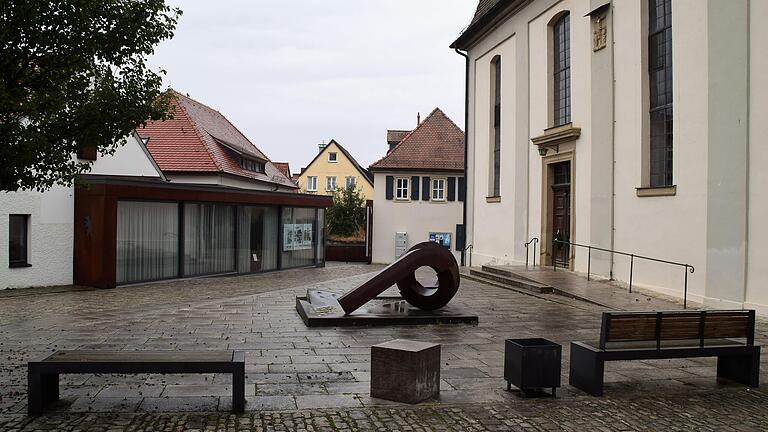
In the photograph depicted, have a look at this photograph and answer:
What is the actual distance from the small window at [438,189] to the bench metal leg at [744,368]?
119 feet

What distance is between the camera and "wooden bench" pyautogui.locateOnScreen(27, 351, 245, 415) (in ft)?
18.9

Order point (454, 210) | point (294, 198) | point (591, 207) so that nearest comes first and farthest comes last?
1. point (591, 207)
2. point (294, 198)
3. point (454, 210)

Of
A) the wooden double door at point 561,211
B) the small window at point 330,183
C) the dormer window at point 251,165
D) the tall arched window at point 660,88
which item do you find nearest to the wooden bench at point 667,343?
the tall arched window at point 660,88

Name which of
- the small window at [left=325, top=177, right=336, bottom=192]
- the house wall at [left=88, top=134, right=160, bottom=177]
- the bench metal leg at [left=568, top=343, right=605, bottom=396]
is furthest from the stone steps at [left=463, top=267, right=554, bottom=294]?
the small window at [left=325, top=177, right=336, bottom=192]

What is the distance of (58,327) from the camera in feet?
36.0

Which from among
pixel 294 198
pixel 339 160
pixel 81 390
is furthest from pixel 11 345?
pixel 339 160

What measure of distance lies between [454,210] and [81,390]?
1490 inches

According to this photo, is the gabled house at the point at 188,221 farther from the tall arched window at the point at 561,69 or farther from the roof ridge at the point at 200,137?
the tall arched window at the point at 561,69

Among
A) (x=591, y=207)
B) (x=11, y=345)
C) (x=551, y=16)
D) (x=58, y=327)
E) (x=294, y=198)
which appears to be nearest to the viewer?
(x=11, y=345)

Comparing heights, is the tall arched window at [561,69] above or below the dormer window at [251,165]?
above

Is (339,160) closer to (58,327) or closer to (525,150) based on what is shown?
(525,150)

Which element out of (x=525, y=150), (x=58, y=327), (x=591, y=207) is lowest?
(x=58, y=327)

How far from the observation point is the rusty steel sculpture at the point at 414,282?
11234 millimetres

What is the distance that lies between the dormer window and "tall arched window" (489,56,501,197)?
17.9 metres
